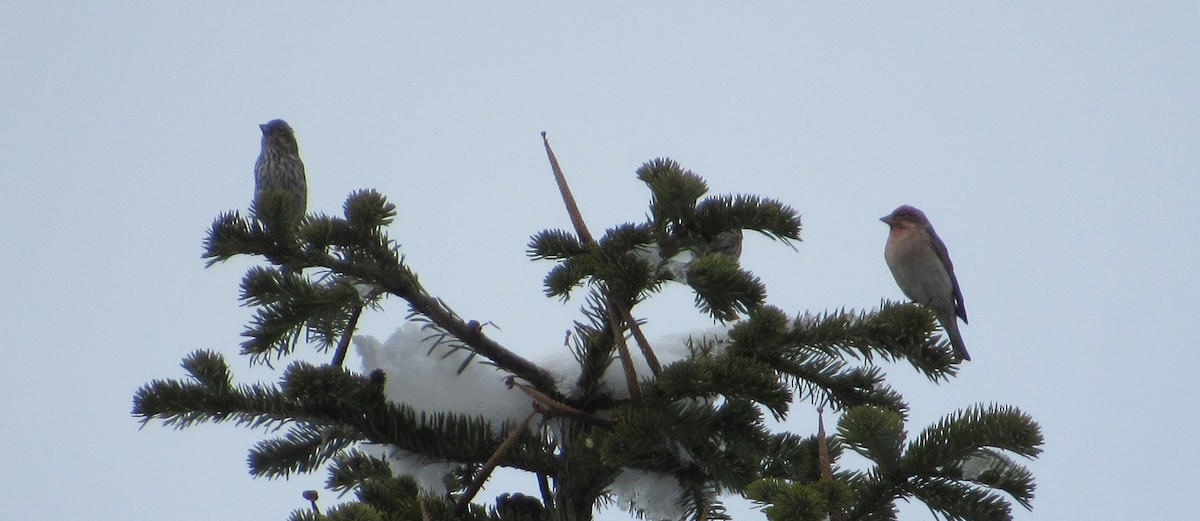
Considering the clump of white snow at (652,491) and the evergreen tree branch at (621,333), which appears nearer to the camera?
the evergreen tree branch at (621,333)

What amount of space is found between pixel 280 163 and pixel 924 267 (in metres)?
4.71

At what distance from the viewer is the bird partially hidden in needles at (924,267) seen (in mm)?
6215

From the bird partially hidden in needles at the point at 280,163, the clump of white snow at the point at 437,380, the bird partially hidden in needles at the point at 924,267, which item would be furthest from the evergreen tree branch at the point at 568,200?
the bird partially hidden in needles at the point at 280,163

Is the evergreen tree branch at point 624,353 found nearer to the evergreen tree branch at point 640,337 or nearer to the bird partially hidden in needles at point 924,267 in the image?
the evergreen tree branch at point 640,337

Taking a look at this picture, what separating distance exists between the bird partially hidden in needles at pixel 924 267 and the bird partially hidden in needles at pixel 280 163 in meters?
4.23

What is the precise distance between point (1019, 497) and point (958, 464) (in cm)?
20

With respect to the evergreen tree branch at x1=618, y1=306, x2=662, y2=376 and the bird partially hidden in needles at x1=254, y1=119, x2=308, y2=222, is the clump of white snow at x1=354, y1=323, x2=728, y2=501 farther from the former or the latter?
the bird partially hidden in needles at x1=254, y1=119, x2=308, y2=222

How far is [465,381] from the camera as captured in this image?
2.62 meters

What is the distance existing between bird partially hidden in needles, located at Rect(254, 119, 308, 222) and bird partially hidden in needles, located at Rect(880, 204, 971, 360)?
4230 mm

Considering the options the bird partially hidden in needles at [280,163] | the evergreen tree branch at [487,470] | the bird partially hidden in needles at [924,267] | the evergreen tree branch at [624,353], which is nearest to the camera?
the evergreen tree branch at [487,470]

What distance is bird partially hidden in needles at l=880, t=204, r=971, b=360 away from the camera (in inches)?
245

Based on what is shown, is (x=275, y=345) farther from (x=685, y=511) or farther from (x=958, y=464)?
(x=958, y=464)

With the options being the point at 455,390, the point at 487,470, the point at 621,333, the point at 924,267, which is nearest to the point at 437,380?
the point at 455,390

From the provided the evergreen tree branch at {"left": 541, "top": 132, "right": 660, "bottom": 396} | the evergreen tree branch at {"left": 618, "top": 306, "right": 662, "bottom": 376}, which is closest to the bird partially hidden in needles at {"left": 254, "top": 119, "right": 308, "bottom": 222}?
the evergreen tree branch at {"left": 541, "top": 132, "right": 660, "bottom": 396}
